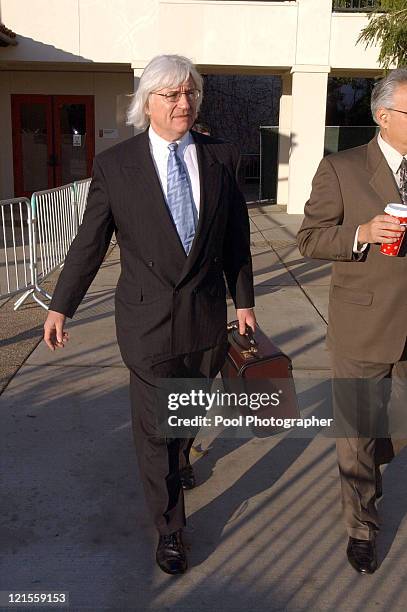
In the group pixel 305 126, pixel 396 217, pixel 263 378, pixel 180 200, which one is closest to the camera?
pixel 396 217

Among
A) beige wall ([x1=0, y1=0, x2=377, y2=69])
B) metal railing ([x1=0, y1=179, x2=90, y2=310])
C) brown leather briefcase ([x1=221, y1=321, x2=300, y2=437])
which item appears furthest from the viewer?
beige wall ([x1=0, y1=0, x2=377, y2=69])

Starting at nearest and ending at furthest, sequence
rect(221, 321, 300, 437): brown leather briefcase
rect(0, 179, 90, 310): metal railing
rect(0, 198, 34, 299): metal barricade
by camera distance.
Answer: rect(221, 321, 300, 437): brown leather briefcase, rect(0, 198, 34, 299): metal barricade, rect(0, 179, 90, 310): metal railing

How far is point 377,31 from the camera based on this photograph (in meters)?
8.67

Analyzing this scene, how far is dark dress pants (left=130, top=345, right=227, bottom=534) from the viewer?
9.18 ft

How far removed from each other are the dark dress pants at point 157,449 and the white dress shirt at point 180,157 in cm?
67

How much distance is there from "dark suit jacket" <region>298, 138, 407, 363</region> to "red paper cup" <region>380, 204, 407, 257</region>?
0.21 metres

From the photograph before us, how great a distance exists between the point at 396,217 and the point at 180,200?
83 cm

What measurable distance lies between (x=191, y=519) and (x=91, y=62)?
12348mm

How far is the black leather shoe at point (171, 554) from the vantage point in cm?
276

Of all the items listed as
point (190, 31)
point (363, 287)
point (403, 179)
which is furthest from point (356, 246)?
point (190, 31)

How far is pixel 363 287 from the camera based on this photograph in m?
2.76

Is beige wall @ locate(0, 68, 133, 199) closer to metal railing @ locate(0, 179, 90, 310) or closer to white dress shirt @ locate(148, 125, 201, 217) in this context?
metal railing @ locate(0, 179, 90, 310)

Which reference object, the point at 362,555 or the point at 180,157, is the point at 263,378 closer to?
the point at 362,555

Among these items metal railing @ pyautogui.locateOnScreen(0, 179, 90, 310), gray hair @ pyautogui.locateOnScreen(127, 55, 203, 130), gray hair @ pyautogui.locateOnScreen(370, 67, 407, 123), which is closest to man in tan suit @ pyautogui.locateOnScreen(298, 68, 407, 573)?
gray hair @ pyautogui.locateOnScreen(370, 67, 407, 123)
